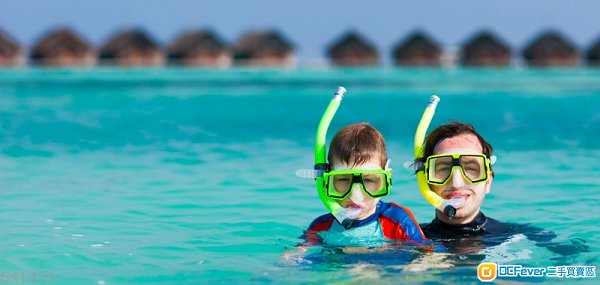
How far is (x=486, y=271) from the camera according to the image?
3873 mm

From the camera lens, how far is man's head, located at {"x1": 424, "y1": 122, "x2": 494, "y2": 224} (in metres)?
4.00

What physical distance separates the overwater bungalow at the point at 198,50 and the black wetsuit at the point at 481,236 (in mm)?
53662

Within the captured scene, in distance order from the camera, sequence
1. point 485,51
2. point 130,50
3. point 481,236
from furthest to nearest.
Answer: point 485,51 < point 130,50 < point 481,236

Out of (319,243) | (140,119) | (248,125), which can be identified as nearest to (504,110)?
(248,125)

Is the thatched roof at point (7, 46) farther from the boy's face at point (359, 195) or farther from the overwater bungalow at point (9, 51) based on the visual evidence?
the boy's face at point (359, 195)

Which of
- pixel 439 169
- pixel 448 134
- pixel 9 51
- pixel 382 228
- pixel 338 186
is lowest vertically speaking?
pixel 382 228

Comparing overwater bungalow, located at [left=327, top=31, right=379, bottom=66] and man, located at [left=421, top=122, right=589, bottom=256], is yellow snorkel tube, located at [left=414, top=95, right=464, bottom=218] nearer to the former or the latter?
man, located at [left=421, top=122, right=589, bottom=256]

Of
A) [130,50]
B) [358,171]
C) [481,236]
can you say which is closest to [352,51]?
[130,50]

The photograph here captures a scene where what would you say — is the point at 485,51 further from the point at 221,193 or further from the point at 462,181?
the point at 462,181

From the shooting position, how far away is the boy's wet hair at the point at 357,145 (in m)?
3.78

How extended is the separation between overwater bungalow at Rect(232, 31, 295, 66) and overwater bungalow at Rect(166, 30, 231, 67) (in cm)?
93

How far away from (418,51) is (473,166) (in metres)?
55.0

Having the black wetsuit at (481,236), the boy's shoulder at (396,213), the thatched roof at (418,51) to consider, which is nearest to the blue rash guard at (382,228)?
the boy's shoulder at (396,213)

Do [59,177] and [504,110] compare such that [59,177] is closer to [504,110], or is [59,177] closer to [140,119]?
[140,119]
